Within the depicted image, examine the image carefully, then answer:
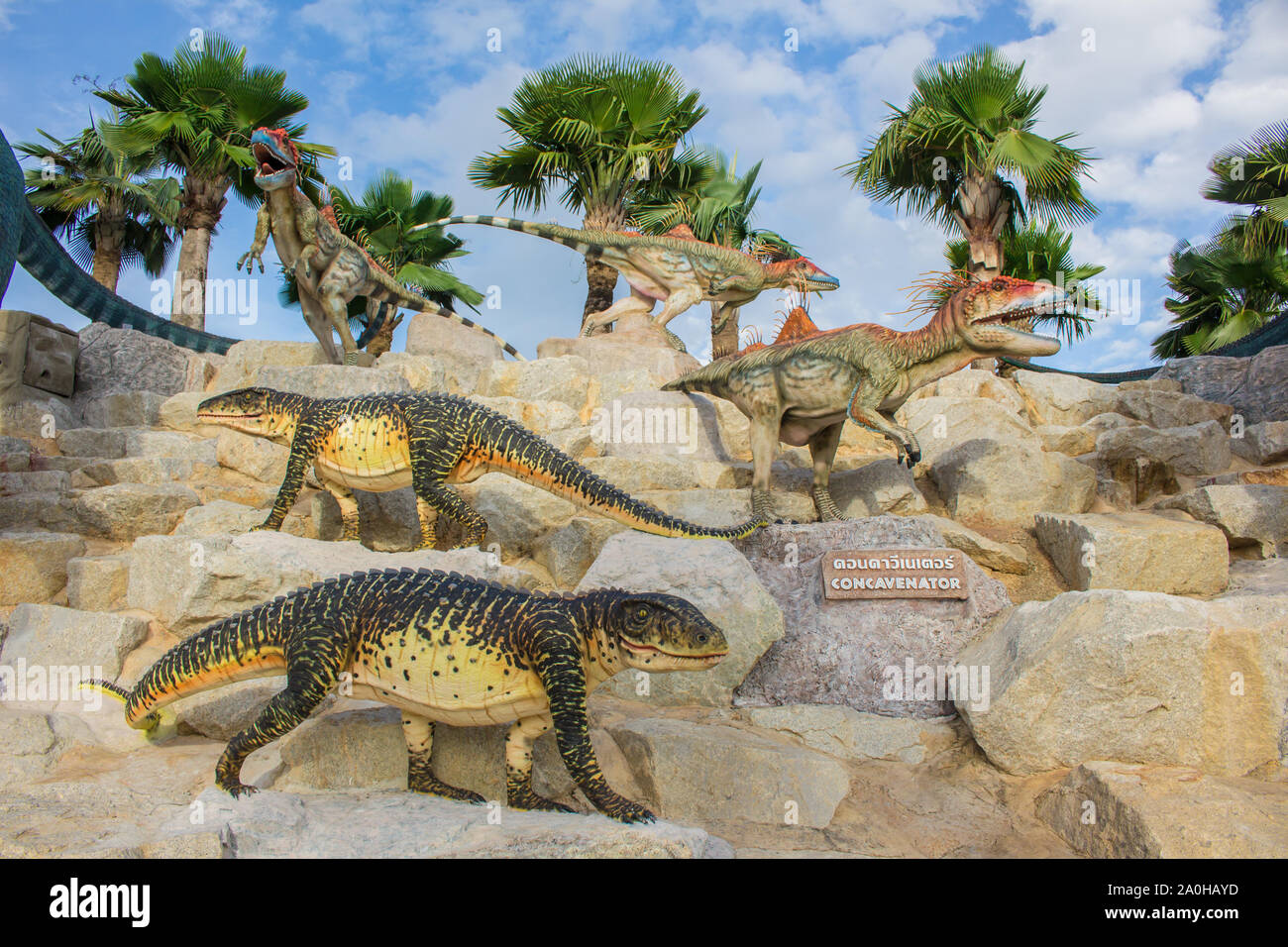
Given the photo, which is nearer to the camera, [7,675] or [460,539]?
[7,675]

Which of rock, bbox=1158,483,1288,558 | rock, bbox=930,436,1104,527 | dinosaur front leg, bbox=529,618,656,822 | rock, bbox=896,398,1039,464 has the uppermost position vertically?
rock, bbox=896,398,1039,464

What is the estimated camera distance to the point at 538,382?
31.8 feet

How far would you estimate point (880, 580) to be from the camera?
5.50 m

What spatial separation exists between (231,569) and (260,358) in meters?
6.63

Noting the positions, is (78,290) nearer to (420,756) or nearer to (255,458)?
(255,458)

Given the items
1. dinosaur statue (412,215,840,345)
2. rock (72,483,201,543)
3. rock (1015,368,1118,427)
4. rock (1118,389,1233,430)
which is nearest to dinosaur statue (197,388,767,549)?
rock (72,483,201,543)

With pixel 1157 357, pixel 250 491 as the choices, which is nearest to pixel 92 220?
pixel 250 491

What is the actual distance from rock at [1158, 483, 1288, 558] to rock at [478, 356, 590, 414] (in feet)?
19.9

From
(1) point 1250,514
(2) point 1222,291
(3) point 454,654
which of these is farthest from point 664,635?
(2) point 1222,291

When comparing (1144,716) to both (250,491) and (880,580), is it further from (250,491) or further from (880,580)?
(250,491)

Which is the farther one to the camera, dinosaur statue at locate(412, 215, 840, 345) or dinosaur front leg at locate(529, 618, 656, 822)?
dinosaur statue at locate(412, 215, 840, 345)

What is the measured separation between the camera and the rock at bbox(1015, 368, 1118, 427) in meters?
11.2

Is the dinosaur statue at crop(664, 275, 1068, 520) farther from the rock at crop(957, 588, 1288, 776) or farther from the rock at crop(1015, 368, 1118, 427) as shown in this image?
the rock at crop(1015, 368, 1118, 427)
